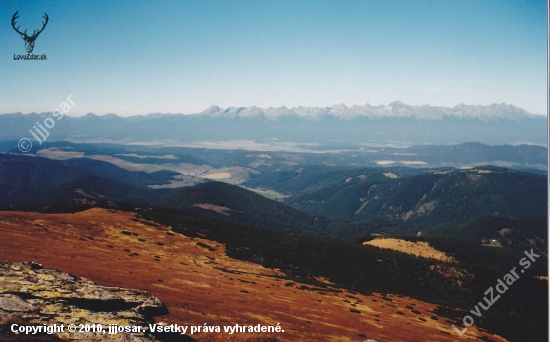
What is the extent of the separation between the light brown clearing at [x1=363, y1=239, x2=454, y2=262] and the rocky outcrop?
157027mm

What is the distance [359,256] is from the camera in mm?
120625

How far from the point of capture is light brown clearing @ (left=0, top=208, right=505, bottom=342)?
29750mm

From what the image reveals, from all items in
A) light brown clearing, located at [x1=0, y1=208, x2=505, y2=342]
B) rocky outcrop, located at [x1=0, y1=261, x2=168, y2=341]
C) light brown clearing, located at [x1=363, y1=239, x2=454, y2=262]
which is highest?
rocky outcrop, located at [x1=0, y1=261, x2=168, y2=341]

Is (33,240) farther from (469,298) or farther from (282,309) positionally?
(469,298)

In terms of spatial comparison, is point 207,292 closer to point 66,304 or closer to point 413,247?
point 66,304

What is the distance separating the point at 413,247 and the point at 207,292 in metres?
157

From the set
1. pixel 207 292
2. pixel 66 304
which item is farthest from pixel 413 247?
pixel 66 304

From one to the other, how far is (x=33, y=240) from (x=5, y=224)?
1277cm

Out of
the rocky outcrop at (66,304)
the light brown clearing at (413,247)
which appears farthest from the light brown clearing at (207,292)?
the light brown clearing at (413,247)

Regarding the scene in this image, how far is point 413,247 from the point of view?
550 feet

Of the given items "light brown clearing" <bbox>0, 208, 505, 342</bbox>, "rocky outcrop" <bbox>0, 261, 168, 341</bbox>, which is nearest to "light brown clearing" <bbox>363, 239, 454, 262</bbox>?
"light brown clearing" <bbox>0, 208, 505, 342</bbox>

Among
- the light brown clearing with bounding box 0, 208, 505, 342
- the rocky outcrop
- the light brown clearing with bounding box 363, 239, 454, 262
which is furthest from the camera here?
the light brown clearing with bounding box 363, 239, 454, 262

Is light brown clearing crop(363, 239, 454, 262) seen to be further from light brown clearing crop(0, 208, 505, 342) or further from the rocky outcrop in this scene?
the rocky outcrop

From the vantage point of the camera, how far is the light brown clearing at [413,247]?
513 feet
